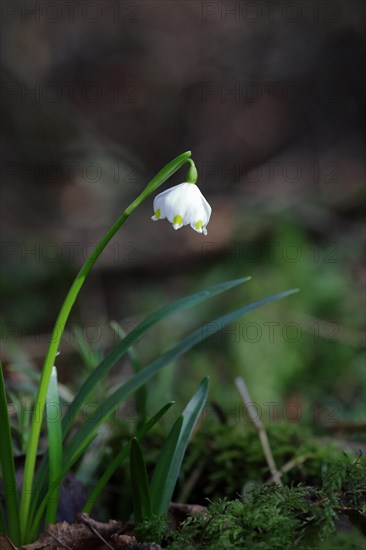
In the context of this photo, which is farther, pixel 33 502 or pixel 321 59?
pixel 321 59

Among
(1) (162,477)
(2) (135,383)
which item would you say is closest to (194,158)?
(2) (135,383)

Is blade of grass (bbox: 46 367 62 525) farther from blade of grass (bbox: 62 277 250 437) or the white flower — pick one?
the white flower

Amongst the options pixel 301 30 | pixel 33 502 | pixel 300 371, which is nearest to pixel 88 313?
pixel 300 371

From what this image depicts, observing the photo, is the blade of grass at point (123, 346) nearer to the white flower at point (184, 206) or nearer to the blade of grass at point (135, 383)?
the blade of grass at point (135, 383)

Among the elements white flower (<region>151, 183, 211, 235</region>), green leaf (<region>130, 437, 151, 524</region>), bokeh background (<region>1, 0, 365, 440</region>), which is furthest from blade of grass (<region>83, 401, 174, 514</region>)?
bokeh background (<region>1, 0, 365, 440</region>)

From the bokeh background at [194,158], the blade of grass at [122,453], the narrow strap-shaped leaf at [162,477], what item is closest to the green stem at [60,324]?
the blade of grass at [122,453]

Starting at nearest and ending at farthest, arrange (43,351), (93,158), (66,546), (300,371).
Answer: (66,546) < (300,371) < (43,351) < (93,158)

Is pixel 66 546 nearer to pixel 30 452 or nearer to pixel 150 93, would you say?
pixel 30 452

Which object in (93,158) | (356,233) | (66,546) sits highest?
(93,158)
